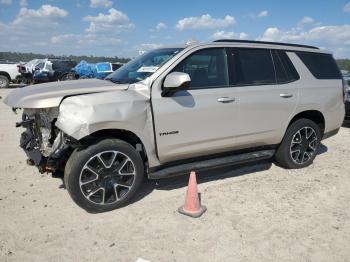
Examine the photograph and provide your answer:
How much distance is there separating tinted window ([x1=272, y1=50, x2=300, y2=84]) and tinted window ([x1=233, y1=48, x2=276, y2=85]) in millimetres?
101

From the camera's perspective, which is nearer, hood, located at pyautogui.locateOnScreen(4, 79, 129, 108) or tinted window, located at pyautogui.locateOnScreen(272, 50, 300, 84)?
hood, located at pyautogui.locateOnScreen(4, 79, 129, 108)

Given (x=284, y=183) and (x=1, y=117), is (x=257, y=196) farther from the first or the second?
(x=1, y=117)

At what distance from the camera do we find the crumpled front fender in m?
3.77

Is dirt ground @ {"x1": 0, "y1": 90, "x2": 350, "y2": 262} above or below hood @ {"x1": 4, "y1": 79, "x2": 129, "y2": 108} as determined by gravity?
below

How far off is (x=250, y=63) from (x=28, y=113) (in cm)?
308

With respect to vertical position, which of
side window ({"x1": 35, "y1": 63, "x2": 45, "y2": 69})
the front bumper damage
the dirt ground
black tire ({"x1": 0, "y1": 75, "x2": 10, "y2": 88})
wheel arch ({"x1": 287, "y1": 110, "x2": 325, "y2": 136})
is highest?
side window ({"x1": 35, "y1": 63, "x2": 45, "y2": 69})

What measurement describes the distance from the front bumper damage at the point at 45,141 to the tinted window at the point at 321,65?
3905 millimetres

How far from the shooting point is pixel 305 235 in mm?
3762

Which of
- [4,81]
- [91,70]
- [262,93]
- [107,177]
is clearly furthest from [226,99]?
[91,70]

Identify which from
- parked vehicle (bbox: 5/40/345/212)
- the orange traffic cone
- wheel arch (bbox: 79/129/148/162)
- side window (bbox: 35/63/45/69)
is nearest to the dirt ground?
the orange traffic cone

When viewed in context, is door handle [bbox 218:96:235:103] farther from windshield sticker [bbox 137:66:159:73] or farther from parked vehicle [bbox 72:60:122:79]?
parked vehicle [bbox 72:60:122:79]

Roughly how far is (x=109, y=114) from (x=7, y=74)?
62.2 feet

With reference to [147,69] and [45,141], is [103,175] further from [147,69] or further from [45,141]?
[147,69]

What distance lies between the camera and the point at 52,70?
22.4 metres
